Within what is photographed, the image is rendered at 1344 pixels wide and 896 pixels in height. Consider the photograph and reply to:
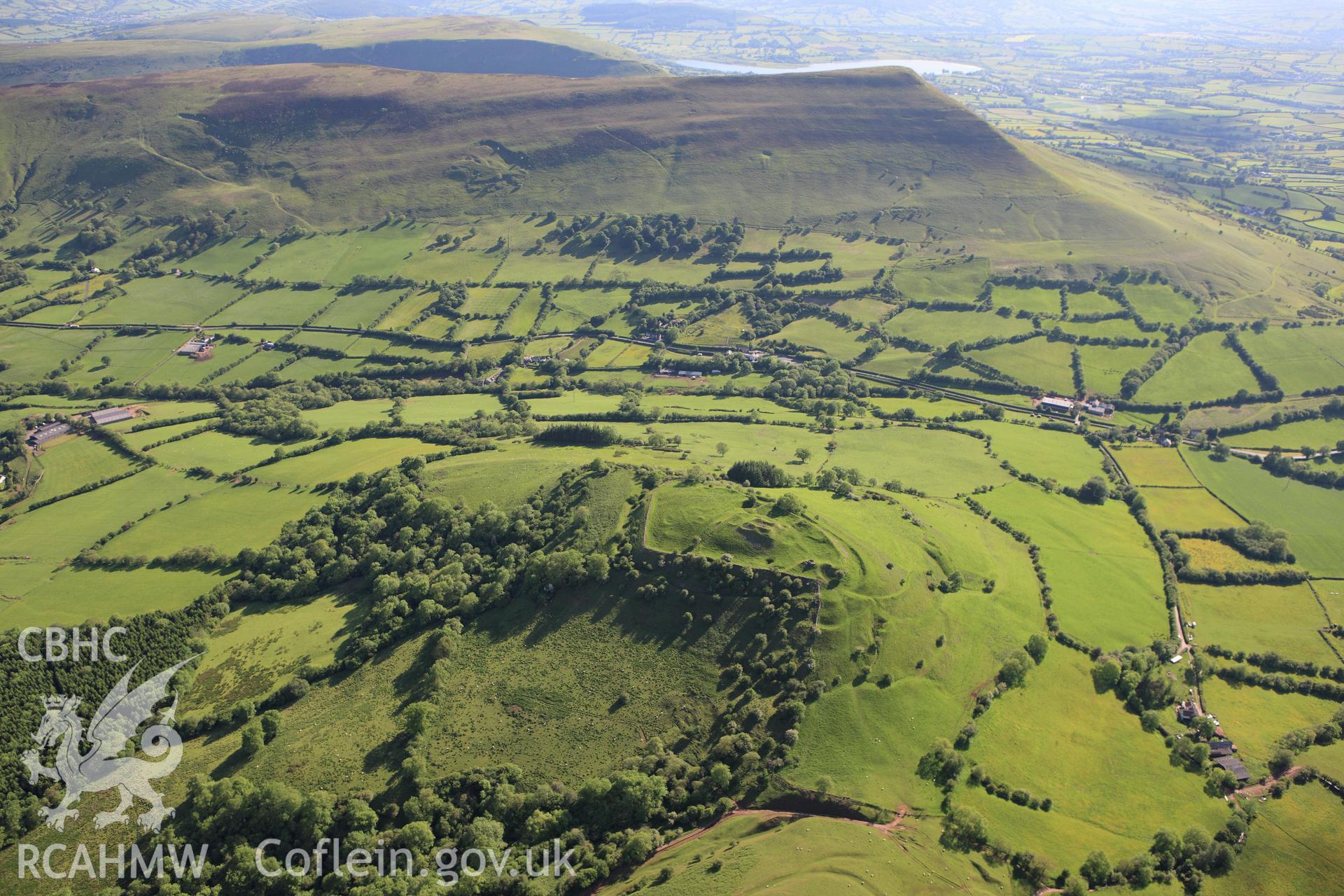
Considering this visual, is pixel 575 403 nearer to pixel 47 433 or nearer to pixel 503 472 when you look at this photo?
pixel 503 472

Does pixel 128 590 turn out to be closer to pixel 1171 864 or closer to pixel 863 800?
pixel 863 800

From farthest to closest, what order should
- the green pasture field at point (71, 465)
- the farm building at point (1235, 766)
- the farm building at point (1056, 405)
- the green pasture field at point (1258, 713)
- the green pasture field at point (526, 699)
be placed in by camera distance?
1. the farm building at point (1056, 405)
2. the green pasture field at point (71, 465)
3. the green pasture field at point (1258, 713)
4. the farm building at point (1235, 766)
5. the green pasture field at point (526, 699)

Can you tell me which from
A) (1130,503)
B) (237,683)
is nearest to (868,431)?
(1130,503)

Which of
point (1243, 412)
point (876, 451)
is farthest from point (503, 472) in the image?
point (1243, 412)

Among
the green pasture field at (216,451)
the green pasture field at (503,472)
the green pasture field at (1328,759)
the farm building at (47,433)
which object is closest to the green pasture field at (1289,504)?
the green pasture field at (1328,759)

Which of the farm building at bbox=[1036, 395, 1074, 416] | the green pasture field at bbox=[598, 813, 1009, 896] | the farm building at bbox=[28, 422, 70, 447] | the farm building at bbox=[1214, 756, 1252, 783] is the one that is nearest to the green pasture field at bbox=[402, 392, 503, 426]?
the farm building at bbox=[28, 422, 70, 447]

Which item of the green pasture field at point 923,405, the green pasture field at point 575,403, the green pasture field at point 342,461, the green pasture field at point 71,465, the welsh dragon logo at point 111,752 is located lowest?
the welsh dragon logo at point 111,752

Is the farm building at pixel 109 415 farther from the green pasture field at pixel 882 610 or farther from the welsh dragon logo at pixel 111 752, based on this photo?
the green pasture field at pixel 882 610
